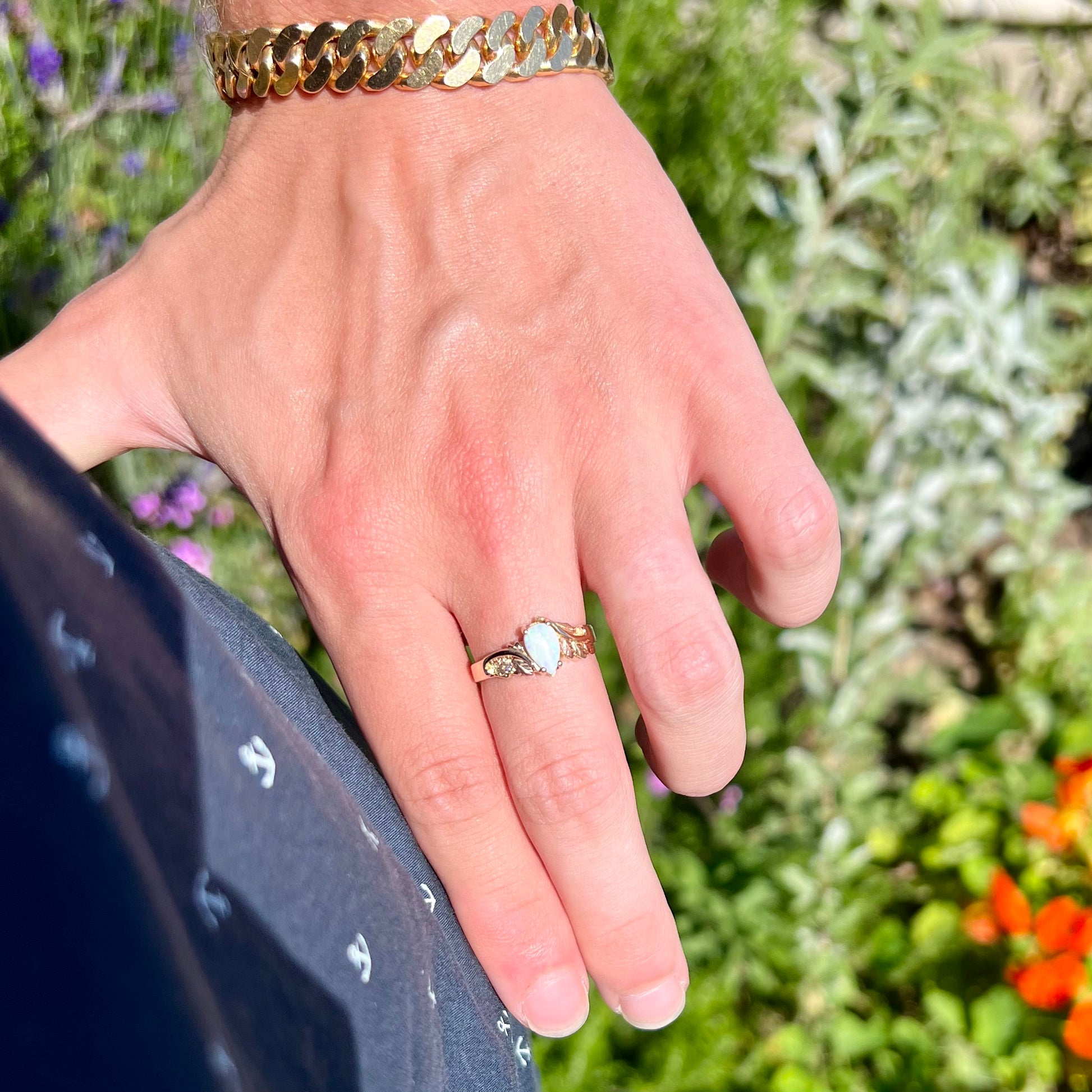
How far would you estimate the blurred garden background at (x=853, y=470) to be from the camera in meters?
1.61

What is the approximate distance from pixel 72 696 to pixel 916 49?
1641 millimetres

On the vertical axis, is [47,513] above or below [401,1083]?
above

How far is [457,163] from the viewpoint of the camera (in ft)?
3.12

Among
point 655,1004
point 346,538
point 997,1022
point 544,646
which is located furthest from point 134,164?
point 997,1022

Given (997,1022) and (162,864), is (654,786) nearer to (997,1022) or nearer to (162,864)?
(997,1022)

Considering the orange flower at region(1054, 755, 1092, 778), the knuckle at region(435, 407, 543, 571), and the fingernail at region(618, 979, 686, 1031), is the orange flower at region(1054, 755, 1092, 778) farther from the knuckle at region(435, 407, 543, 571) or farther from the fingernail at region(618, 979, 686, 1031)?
the knuckle at region(435, 407, 543, 571)

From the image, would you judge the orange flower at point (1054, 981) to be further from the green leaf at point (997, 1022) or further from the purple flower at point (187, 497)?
the purple flower at point (187, 497)

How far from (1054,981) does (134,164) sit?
2129 mm

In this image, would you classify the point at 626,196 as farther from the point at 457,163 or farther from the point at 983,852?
the point at 983,852

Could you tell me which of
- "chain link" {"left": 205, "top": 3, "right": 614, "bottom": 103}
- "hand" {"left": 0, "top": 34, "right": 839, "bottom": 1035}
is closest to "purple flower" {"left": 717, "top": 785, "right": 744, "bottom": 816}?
"hand" {"left": 0, "top": 34, "right": 839, "bottom": 1035}

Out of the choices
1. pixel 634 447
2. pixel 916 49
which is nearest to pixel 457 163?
pixel 634 447

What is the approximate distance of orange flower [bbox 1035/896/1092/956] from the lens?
156cm

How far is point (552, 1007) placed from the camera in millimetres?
828

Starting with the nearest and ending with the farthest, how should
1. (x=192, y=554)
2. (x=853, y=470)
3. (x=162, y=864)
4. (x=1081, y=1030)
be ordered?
(x=162, y=864) < (x=1081, y=1030) < (x=192, y=554) < (x=853, y=470)
